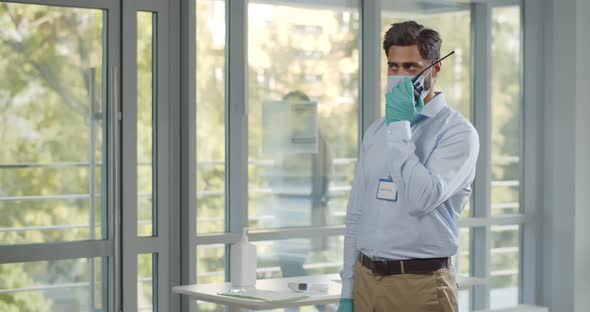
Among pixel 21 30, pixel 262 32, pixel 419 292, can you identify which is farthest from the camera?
pixel 262 32

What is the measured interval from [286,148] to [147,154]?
78 cm

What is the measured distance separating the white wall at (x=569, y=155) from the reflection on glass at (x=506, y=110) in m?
0.21

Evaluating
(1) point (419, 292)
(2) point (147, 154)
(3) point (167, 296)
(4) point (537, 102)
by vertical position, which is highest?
(4) point (537, 102)

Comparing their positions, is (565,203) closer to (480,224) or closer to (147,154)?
(480,224)

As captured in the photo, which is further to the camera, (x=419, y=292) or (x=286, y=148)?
(x=286, y=148)

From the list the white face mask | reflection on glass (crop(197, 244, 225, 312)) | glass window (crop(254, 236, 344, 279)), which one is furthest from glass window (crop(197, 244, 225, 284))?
the white face mask

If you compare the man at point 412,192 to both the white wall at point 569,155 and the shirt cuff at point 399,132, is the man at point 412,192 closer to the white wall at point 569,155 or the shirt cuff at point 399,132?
the shirt cuff at point 399,132

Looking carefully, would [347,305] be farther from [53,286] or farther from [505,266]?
[505,266]

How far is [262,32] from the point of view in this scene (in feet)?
14.3

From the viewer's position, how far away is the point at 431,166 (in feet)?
7.85

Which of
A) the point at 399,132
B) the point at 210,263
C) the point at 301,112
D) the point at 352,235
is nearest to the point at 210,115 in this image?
the point at 301,112

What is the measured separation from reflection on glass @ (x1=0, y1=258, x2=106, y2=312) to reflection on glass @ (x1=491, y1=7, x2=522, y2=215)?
265 cm

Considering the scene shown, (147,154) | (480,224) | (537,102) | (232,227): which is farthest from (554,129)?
(147,154)

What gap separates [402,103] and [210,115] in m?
1.93
